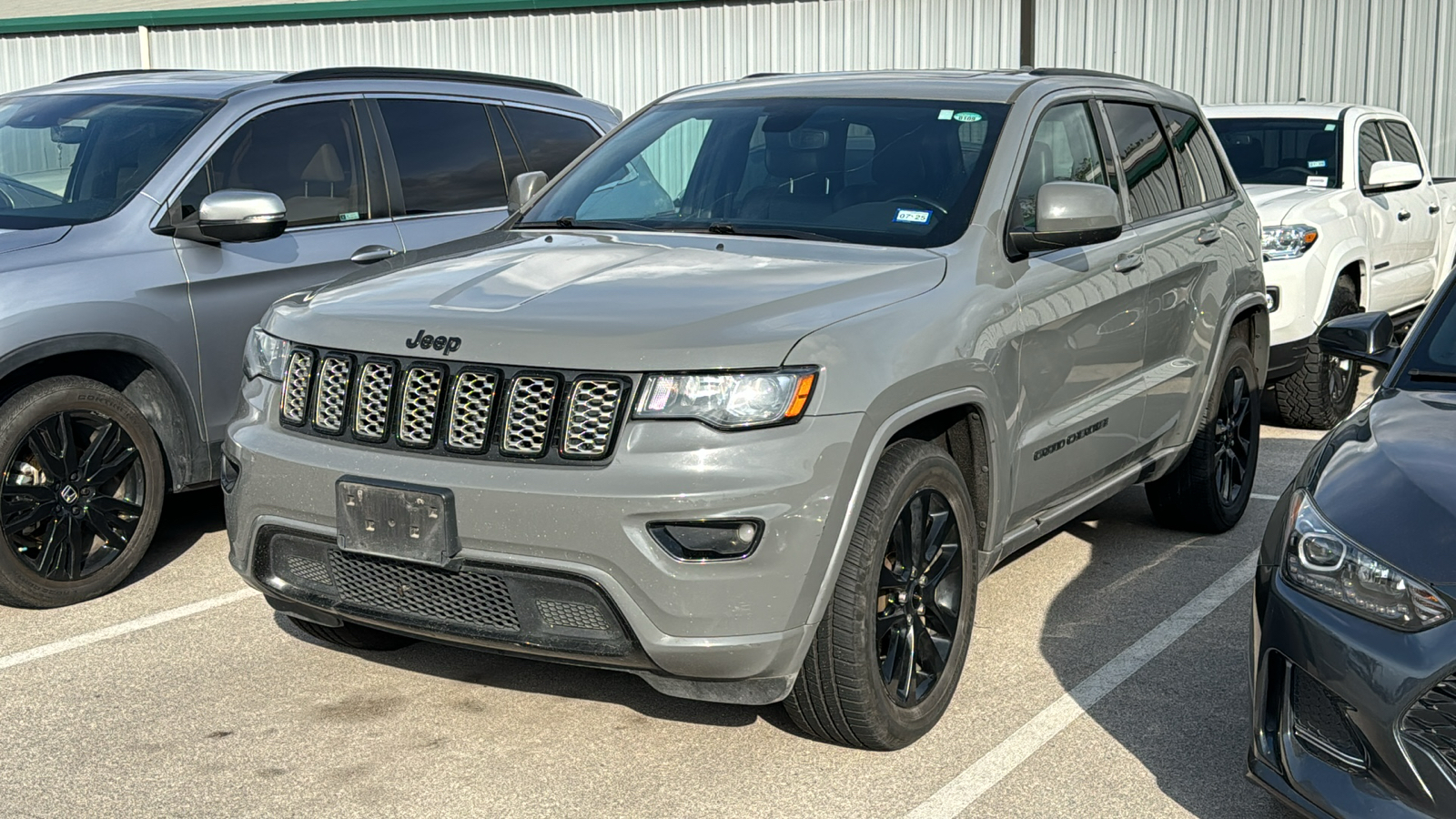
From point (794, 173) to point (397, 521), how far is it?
6.20ft

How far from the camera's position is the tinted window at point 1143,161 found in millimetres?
5664

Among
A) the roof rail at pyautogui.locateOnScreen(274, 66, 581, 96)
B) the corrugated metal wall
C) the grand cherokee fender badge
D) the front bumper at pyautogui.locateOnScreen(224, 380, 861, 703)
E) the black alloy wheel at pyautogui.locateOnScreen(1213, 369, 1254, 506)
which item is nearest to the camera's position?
the front bumper at pyautogui.locateOnScreen(224, 380, 861, 703)

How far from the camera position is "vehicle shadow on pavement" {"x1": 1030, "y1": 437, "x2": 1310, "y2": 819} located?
159 inches

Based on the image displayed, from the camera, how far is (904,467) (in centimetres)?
396

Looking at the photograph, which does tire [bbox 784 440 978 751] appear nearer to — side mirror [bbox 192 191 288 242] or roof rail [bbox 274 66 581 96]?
side mirror [bbox 192 191 288 242]

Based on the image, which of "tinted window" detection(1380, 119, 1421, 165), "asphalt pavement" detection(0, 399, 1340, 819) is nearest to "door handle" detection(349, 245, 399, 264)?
"asphalt pavement" detection(0, 399, 1340, 819)

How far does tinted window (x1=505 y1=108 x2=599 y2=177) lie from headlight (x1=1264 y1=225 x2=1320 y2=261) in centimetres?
388

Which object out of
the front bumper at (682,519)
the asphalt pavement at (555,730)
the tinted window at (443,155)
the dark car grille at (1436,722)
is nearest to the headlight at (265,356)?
the front bumper at (682,519)

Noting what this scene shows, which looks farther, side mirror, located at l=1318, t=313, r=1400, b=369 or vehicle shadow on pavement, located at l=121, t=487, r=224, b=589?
vehicle shadow on pavement, located at l=121, t=487, r=224, b=589

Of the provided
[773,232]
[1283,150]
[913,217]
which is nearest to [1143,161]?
[913,217]

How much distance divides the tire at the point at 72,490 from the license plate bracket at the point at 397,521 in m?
2.01

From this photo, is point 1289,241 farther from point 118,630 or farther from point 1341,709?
point 118,630

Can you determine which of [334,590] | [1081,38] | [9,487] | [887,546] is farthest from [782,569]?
[1081,38]

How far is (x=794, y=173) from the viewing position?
4.99 meters
